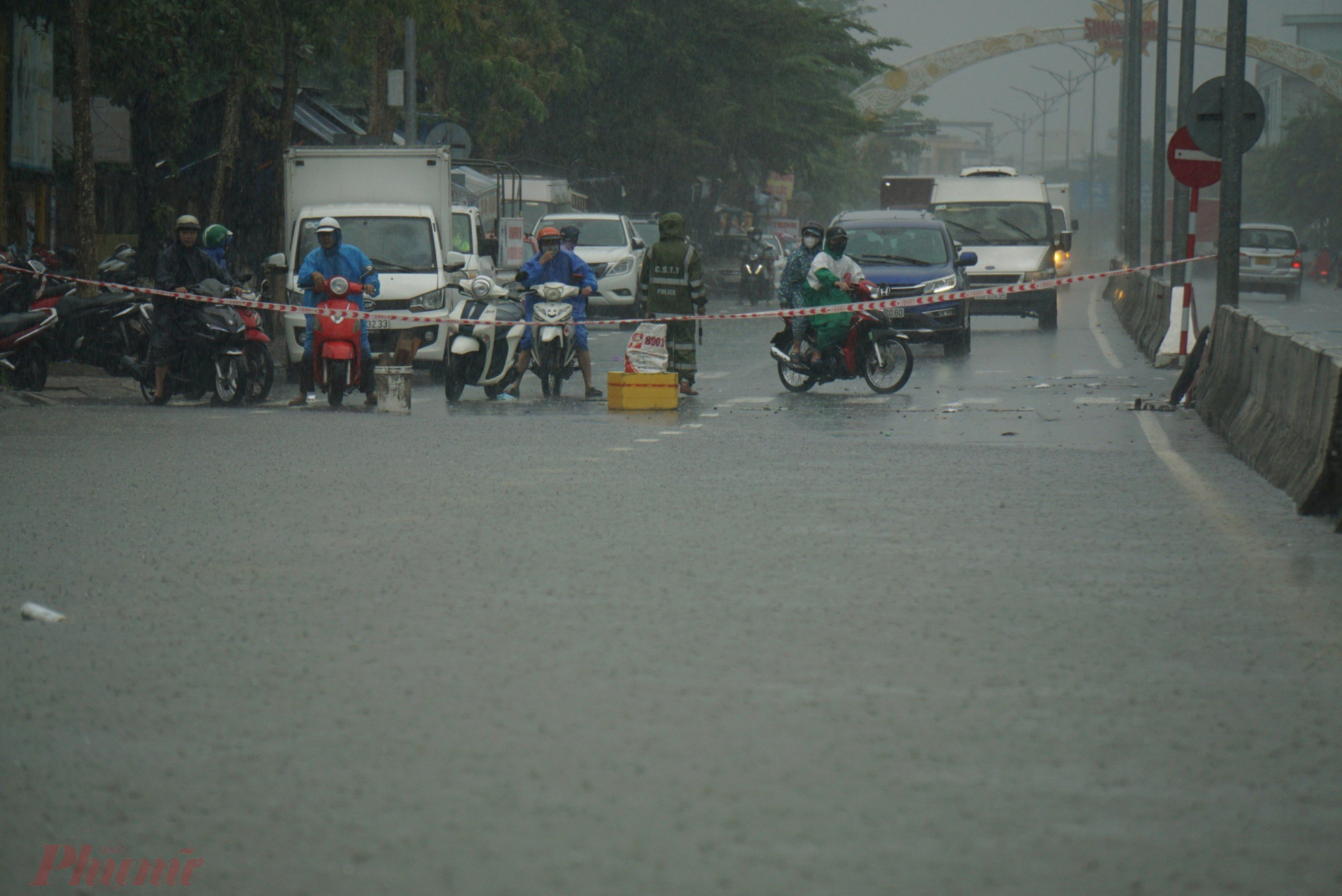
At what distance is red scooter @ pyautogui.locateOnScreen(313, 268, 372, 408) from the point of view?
1673 cm

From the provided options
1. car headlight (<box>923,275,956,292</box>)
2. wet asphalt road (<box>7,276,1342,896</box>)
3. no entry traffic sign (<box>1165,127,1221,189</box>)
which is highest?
no entry traffic sign (<box>1165,127,1221,189</box>)

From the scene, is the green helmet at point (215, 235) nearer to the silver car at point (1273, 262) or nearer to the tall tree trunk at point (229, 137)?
the tall tree trunk at point (229, 137)

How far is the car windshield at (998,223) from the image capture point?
32594 millimetres

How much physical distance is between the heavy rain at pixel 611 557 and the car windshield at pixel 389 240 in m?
0.05

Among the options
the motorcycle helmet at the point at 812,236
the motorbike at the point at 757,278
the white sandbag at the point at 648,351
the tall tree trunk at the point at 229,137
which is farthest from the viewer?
the motorbike at the point at 757,278

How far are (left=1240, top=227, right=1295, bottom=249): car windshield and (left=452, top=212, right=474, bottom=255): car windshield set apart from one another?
86.8 ft

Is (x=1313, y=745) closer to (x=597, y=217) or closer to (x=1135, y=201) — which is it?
(x=597, y=217)

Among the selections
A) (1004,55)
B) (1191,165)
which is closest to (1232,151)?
(1191,165)

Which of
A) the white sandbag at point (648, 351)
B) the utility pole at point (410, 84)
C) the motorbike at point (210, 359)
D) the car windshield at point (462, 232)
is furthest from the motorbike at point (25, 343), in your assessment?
the utility pole at point (410, 84)

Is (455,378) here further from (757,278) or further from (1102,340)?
(757,278)

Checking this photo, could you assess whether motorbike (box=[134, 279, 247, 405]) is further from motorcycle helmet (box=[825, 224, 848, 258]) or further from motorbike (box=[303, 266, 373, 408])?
motorcycle helmet (box=[825, 224, 848, 258])

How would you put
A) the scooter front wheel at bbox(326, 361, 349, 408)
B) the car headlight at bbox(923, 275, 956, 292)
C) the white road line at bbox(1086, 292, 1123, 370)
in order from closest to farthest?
the scooter front wheel at bbox(326, 361, 349, 408) → the white road line at bbox(1086, 292, 1123, 370) → the car headlight at bbox(923, 275, 956, 292)

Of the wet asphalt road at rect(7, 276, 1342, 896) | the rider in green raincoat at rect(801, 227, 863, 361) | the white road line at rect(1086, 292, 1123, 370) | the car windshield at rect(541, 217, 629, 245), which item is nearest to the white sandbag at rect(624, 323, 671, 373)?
the rider in green raincoat at rect(801, 227, 863, 361)

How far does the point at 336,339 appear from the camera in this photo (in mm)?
16812
